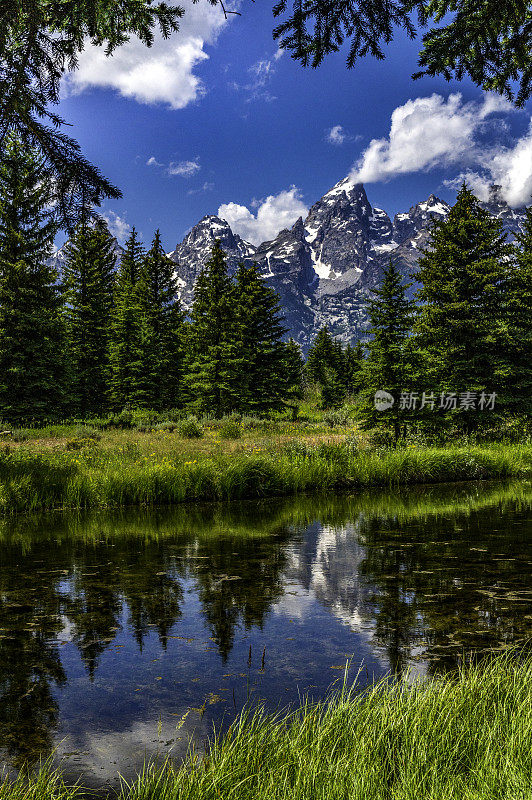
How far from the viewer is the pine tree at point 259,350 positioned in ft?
103

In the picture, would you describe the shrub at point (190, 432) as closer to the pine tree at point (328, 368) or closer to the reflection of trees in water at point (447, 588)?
the reflection of trees in water at point (447, 588)

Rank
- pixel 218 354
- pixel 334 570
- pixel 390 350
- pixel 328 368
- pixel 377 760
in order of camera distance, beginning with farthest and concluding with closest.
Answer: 1. pixel 328 368
2. pixel 218 354
3. pixel 390 350
4. pixel 334 570
5. pixel 377 760

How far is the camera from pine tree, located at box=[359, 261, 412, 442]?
61.1ft

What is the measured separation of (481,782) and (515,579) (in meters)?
4.44

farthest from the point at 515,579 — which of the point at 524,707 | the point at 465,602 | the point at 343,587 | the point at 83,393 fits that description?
the point at 83,393

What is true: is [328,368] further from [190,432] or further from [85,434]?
[85,434]

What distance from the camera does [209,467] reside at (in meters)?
13.0

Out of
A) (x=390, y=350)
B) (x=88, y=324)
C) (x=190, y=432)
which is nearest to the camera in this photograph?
(x=390, y=350)

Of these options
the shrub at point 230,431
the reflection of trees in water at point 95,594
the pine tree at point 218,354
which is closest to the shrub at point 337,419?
the pine tree at point 218,354

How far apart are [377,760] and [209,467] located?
10815 millimetres

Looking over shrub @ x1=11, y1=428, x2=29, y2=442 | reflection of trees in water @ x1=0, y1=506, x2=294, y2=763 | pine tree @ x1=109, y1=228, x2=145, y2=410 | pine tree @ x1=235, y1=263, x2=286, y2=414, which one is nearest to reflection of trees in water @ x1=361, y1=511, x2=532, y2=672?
reflection of trees in water @ x1=0, y1=506, x2=294, y2=763

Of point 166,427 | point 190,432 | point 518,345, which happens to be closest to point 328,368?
point 166,427

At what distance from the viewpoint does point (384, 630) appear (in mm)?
4699

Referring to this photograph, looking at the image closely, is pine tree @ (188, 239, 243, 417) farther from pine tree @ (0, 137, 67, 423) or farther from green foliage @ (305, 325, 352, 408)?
green foliage @ (305, 325, 352, 408)
